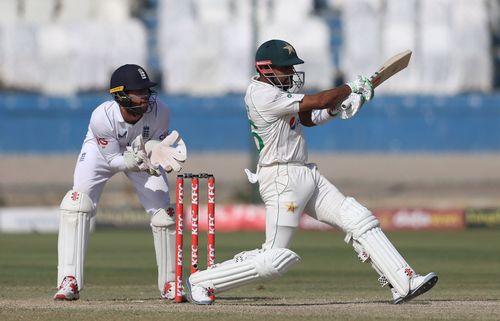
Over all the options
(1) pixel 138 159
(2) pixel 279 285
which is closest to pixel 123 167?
(1) pixel 138 159

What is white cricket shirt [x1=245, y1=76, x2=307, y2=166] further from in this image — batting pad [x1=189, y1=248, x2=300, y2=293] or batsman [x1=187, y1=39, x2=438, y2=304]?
batting pad [x1=189, y1=248, x2=300, y2=293]

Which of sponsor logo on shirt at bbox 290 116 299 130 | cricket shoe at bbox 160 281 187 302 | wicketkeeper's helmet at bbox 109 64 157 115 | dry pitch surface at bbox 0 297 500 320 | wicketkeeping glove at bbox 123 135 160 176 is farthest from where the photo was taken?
cricket shoe at bbox 160 281 187 302

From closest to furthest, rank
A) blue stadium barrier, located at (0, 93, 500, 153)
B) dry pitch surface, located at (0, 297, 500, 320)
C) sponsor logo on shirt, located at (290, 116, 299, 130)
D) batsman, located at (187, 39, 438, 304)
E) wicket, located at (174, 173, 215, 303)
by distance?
1. dry pitch surface, located at (0, 297, 500, 320)
2. batsman, located at (187, 39, 438, 304)
3. sponsor logo on shirt, located at (290, 116, 299, 130)
4. wicket, located at (174, 173, 215, 303)
5. blue stadium barrier, located at (0, 93, 500, 153)

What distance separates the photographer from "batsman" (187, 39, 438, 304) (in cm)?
772

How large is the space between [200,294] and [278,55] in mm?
1543

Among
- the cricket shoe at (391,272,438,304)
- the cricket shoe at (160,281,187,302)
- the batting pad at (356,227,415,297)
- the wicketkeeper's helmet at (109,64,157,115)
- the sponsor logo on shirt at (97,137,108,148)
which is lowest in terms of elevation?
the cricket shoe at (160,281,187,302)

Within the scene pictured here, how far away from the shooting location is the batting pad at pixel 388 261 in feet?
25.5

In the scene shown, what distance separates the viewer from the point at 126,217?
22031mm

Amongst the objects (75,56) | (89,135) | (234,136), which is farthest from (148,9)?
(89,135)

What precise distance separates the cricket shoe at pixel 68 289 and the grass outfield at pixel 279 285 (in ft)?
0.22

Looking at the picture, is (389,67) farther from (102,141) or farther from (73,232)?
(73,232)

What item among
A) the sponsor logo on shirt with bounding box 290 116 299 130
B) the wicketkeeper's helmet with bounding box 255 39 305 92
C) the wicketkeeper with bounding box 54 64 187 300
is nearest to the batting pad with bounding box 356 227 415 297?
the sponsor logo on shirt with bounding box 290 116 299 130

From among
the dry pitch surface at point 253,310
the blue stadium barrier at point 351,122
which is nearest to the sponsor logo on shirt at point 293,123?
the dry pitch surface at point 253,310

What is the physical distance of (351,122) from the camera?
94.2 ft
